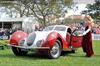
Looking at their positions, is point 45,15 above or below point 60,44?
below

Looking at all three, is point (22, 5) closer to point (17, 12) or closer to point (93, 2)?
point (17, 12)

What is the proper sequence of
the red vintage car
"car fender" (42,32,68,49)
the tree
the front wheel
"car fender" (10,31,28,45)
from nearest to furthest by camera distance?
"car fender" (42,32,68,49) → the red vintage car → the front wheel → "car fender" (10,31,28,45) → the tree

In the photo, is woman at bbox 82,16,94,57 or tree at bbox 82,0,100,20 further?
tree at bbox 82,0,100,20

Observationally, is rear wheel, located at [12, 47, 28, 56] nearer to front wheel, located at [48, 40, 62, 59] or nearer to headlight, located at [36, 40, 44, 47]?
headlight, located at [36, 40, 44, 47]

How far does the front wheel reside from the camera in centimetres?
1396

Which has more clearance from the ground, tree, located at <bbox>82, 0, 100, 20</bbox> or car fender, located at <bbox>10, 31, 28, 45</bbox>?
car fender, located at <bbox>10, 31, 28, 45</bbox>

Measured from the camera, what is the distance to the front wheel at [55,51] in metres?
14.0

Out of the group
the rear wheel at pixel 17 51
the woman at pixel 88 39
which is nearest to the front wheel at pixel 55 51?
the woman at pixel 88 39

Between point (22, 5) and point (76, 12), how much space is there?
1420 centimetres

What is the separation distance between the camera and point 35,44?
45.6 feet

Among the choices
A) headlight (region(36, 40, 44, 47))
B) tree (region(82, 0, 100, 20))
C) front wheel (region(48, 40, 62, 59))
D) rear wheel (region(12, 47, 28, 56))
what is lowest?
tree (region(82, 0, 100, 20))

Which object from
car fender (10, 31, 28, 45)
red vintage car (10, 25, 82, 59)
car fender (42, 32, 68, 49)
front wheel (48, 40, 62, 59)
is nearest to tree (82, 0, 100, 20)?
red vintage car (10, 25, 82, 59)

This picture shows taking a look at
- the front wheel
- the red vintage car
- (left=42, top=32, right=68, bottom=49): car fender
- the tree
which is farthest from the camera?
the tree

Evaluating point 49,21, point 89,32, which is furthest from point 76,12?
point 89,32
